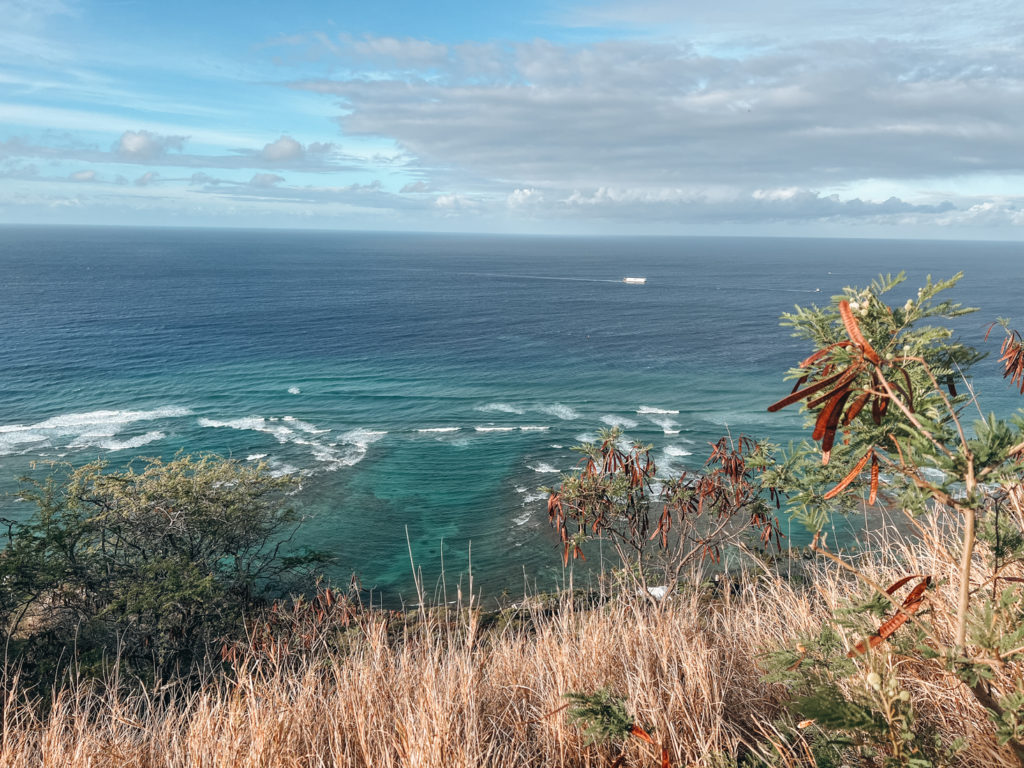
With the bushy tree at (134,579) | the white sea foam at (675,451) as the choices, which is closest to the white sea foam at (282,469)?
the bushy tree at (134,579)

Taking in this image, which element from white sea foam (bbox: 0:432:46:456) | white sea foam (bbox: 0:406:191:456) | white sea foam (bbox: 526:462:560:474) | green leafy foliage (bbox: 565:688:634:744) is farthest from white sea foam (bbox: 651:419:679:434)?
green leafy foliage (bbox: 565:688:634:744)

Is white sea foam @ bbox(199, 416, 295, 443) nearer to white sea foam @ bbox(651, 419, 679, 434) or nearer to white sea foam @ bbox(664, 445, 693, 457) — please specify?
white sea foam @ bbox(664, 445, 693, 457)

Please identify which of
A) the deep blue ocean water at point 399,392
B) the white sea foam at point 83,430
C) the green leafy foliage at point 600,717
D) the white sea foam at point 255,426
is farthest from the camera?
the white sea foam at point 255,426

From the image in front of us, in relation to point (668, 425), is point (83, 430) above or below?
below

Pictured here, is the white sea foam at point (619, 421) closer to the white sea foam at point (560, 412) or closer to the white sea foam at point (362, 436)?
the white sea foam at point (560, 412)

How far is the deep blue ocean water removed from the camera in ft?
115

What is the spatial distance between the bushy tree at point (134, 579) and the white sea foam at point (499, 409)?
27941 millimetres

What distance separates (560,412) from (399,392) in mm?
14583

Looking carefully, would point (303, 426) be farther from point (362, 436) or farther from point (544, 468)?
point (544, 468)

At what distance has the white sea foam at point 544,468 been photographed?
3903cm

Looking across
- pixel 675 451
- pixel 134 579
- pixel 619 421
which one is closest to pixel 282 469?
pixel 134 579

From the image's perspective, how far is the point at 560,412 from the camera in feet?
162

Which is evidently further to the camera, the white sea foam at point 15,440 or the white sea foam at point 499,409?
the white sea foam at point 499,409

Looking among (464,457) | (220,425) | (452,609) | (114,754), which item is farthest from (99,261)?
(114,754)
